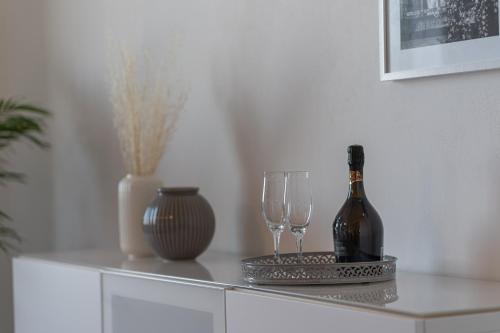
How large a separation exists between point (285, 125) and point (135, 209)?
0.60 metres

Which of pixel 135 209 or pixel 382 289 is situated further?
pixel 135 209

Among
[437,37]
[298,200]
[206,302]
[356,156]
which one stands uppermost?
[437,37]

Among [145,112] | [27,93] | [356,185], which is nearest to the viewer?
[356,185]

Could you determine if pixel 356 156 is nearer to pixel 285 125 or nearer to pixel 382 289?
pixel 382 289

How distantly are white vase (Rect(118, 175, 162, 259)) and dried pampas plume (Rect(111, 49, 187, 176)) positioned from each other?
0.05m

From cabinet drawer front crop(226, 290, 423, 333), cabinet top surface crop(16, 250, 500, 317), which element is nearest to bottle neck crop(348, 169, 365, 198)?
cabinet top surface crop(16, 250, 500, 317)

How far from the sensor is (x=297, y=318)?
1.80 meters

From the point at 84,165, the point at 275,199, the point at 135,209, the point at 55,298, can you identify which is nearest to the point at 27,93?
the point at 84,165

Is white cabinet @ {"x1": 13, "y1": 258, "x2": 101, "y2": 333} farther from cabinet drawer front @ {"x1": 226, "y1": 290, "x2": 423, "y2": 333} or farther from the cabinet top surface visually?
cabinet drawer front @ {"x1": 226, "y1": 290, "x2": 423, "y2": 333}

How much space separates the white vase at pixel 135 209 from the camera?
2.83 metres

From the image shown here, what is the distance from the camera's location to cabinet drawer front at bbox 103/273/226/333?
2086 mm

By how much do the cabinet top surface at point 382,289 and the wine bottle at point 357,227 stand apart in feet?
0.30

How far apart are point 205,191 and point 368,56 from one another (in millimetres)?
858

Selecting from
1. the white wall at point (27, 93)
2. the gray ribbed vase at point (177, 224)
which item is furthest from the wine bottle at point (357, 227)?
the white wall at point (27, 93)
